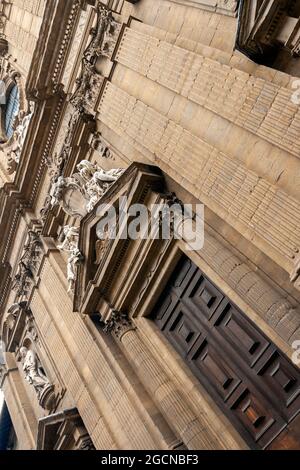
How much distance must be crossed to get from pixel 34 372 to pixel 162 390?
200 inches

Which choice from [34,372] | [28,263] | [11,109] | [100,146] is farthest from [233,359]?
[11,109]

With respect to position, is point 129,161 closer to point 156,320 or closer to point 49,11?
point 156,320

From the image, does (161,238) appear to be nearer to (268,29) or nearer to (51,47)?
(268,29)

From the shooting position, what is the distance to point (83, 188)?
34.0 ft

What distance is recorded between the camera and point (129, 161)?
912 cm

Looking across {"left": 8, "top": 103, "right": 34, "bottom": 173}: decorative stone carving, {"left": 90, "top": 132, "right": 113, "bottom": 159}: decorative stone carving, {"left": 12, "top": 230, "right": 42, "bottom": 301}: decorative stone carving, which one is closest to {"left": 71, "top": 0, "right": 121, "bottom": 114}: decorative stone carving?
{"left": 90, "top": 132, "right": 113, "bottom": 159}: decorative stone carving

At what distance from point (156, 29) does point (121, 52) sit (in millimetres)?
1135

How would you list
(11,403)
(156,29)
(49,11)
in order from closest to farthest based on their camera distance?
(156,29)
(49,11)
(11,403)

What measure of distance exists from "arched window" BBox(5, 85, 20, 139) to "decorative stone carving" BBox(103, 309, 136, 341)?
360 inches

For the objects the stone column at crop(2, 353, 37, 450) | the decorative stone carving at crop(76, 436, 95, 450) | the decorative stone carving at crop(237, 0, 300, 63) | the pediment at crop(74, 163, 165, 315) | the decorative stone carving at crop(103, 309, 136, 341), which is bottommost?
the stone column at crop(2, 353, 37, 450)

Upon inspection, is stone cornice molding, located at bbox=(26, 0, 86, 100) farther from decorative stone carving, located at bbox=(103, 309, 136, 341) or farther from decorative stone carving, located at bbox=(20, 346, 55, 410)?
decorative stone carving, located at bbox=(20, 346, 55, 410)

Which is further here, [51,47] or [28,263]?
[28,263]

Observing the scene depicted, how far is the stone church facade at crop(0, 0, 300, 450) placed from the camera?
19.6 feet
